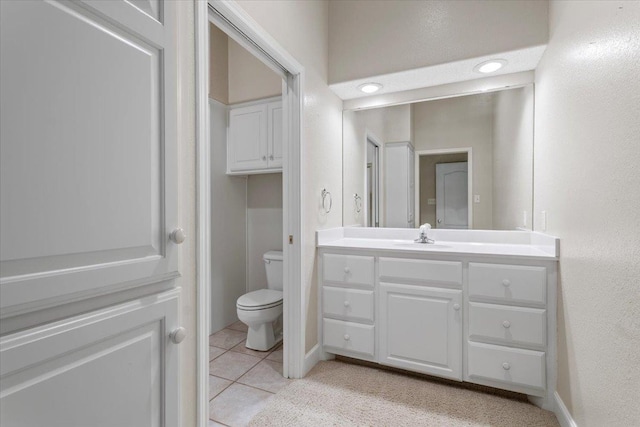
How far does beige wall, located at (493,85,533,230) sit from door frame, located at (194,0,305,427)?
4.94ft

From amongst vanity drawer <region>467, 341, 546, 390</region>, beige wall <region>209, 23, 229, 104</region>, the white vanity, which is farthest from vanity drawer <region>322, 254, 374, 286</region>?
beige wall <region>209, 23, 229, 104</region>

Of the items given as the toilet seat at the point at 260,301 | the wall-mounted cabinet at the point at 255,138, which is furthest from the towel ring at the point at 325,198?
the toilet seat at the point at 260,301

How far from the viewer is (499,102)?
2.30m

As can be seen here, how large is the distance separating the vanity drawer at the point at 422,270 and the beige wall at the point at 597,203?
0.53 metres

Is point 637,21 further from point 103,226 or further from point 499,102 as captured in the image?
point 103,226

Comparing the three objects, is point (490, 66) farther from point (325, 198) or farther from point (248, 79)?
point (248, 79)

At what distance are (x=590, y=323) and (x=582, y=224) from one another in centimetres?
42

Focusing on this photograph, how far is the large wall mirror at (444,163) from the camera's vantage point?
2244 mm

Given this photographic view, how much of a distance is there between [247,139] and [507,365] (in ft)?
8.52

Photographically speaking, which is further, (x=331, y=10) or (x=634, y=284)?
(x=331, y=10)

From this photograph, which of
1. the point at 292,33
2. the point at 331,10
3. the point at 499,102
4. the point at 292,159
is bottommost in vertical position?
the point at 292,159

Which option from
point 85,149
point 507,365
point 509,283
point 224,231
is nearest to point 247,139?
point 224,231

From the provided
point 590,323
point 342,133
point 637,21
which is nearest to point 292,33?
point 342,133

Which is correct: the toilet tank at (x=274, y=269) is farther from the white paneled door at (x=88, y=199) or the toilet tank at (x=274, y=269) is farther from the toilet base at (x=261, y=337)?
the white paneled door at (x=88, y=199)
